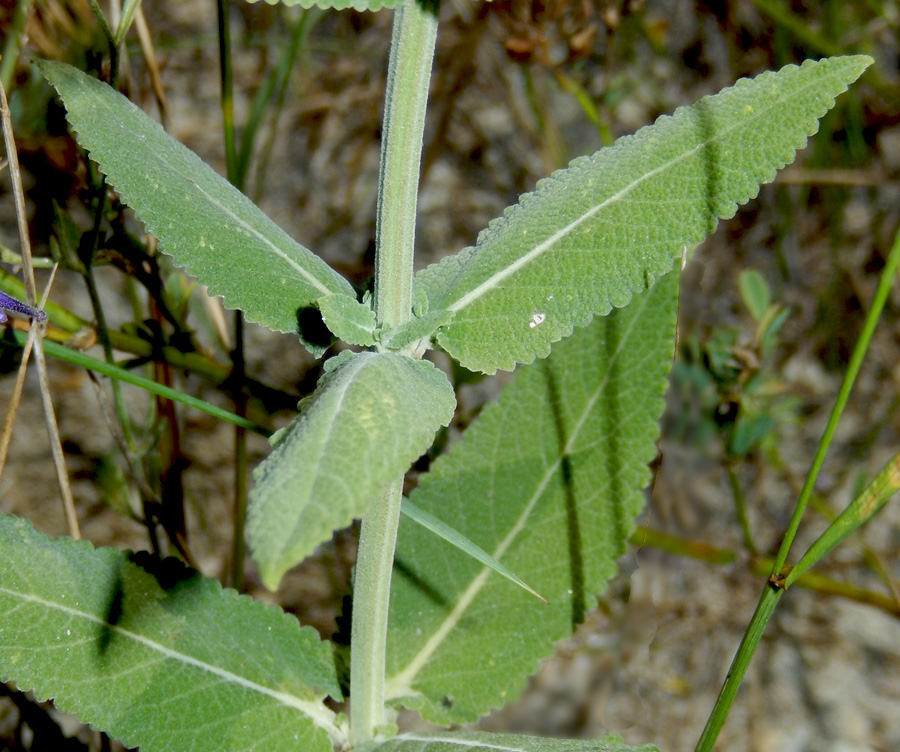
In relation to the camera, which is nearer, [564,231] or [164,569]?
[564,231]

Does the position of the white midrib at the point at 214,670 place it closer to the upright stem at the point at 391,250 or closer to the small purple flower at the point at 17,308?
the upright stem at the point at 391,250

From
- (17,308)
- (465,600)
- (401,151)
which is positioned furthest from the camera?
(465,600)

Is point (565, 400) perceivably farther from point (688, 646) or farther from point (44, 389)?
point (688, 646)

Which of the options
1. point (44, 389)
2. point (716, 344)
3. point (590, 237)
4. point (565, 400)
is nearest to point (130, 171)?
point (44, 389)

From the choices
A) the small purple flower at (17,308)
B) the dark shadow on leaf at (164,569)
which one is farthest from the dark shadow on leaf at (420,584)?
the small purple flower at (17,308)

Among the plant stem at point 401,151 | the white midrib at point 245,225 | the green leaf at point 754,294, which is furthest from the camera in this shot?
the green leaf at point 754,294

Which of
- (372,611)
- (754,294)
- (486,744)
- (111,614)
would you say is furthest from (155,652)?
(754,294)

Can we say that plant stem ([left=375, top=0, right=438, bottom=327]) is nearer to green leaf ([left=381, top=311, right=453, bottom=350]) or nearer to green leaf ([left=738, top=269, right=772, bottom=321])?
green leaf ([left=381, top=311, right=453, bottom=350])

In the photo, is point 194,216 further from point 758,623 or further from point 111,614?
point 758,623
